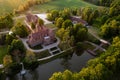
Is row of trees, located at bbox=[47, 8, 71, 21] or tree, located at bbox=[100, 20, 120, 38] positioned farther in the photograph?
row of trees, located at bbox=[47, 8, 71, 21]

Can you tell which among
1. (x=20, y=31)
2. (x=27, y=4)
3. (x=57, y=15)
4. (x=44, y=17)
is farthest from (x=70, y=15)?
(x=20, y=31)

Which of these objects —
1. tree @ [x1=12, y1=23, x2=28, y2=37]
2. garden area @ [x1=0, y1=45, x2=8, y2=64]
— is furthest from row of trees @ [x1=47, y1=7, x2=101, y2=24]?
garden area @ [x1=0, y1=45, x2=8, y2=64]

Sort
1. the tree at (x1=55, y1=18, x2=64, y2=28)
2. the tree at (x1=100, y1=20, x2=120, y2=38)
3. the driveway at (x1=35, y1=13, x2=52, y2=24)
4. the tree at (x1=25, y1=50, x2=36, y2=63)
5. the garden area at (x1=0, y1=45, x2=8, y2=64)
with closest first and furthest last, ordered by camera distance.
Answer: the tree at (x1=25, y1=50, x2=36, y2=63) < the garden area at (x1=0, y1=45, x2=8, y2=64) < the tree at (x1=100, y1=20, x2=120, y2=38) < the tree at (x1=55, y1=18, x2=64, y2=28) < the driveway at (x1=35, y1=13, x2=52, y2=24)

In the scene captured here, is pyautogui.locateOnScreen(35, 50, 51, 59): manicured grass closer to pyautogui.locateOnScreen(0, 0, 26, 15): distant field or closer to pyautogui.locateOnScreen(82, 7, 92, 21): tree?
pyautogui.locateOnScreen(82, 7, 92, 21): tree


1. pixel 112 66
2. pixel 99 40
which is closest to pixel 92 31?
pixel 99 40

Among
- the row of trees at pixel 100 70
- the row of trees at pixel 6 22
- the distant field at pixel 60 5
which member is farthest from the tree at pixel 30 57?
the distant field at pixel 60 5

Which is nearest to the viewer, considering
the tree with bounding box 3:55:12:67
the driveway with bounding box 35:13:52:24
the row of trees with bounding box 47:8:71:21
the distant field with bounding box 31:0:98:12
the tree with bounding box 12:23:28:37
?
the tree with bounding box 3:55:12:67

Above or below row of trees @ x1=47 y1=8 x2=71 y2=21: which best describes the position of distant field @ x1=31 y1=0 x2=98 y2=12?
below

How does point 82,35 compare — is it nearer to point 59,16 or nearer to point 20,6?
point 59,16

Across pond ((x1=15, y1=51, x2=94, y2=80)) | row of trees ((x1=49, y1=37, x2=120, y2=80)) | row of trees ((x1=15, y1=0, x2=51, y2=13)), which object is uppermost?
row of trees ((x1=49, y1=37, x2=120, y2=80))
